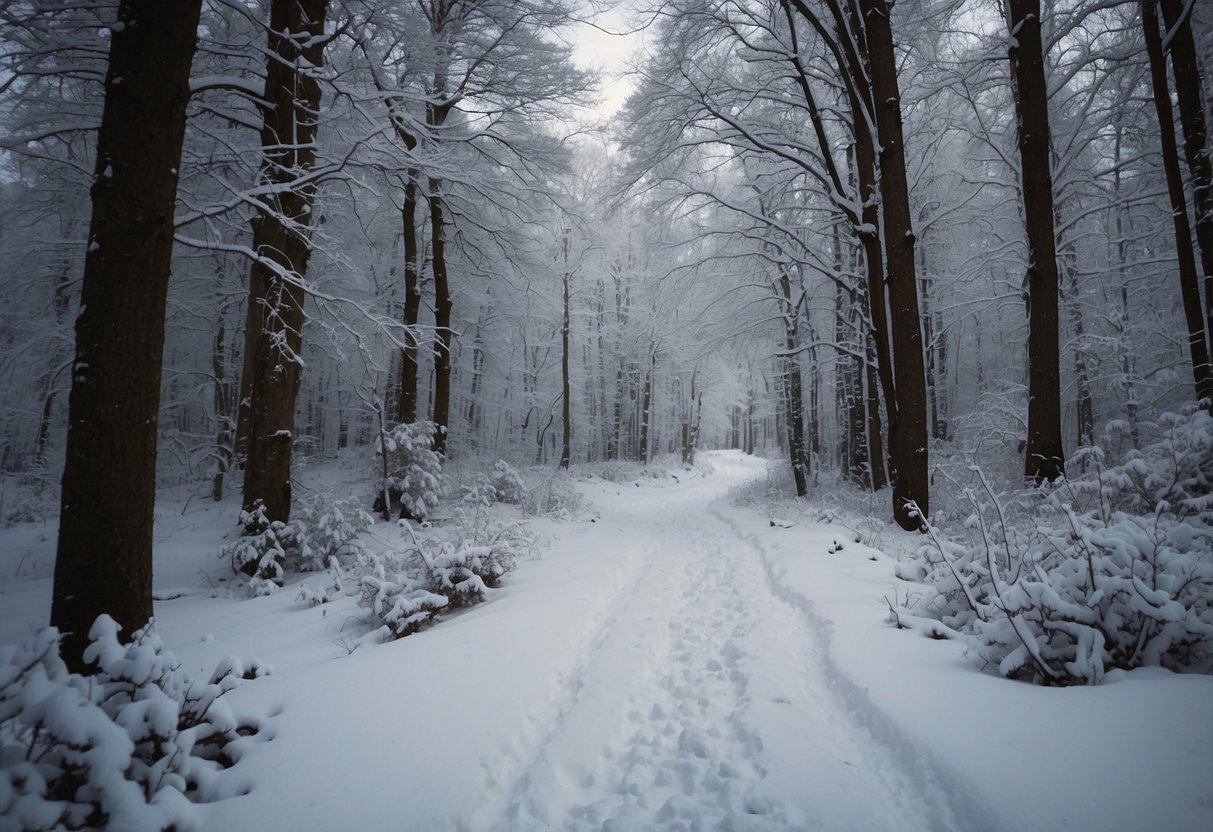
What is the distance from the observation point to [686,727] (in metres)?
2.78

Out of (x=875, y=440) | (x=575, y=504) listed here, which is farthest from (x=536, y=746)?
(x=875, y=440)

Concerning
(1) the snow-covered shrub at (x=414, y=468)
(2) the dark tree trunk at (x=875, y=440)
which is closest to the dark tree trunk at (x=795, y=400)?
(2) the dark tree trunk at (x=875, y=440)

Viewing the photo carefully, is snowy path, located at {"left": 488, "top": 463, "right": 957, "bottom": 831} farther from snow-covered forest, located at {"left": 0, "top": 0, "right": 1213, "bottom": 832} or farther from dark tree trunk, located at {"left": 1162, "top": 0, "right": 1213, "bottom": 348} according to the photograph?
dark tree trunk, located at {"left": 1162, "top": 0, "right": 1213, "bottom": 348}

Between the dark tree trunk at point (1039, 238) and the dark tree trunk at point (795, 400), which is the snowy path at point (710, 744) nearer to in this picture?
the dark tree trunk at point (1039, 238)

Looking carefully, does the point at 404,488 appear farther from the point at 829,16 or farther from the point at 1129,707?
the point at 829,16

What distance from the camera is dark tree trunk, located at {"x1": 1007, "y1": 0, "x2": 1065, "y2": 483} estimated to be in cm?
690

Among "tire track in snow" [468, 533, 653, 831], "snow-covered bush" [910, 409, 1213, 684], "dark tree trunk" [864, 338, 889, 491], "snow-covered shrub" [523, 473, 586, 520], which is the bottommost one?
"tire track in snow" [468, 533, 653, 831]

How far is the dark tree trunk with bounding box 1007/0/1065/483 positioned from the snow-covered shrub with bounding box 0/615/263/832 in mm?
9502

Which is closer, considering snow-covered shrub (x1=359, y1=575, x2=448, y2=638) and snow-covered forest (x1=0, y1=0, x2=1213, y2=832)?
snow-covered forest (x1=0, y1=0, x2=1213, y2=832)

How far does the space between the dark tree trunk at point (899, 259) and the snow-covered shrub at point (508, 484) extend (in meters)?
7.92

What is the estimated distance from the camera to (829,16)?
924cm

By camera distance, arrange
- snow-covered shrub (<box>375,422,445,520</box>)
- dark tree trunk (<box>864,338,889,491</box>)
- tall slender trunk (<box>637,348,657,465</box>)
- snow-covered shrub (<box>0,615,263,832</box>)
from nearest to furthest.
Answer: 1. snow-covered shrub (<box>0,615,263,832</box>)
2. snow-covered shrub (<box>375,422,445,520</box>)
3. dark tree trunk (<box>864,338,889,491</box>)
4. tall slender trunk (<box>637,348,657,465</box>)

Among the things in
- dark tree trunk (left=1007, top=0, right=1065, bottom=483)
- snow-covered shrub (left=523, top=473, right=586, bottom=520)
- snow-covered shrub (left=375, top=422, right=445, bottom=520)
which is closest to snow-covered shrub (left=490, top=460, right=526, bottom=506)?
snow-covered shrub (left=523, top=473, right=586, bottom=520)

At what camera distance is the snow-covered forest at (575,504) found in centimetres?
208
